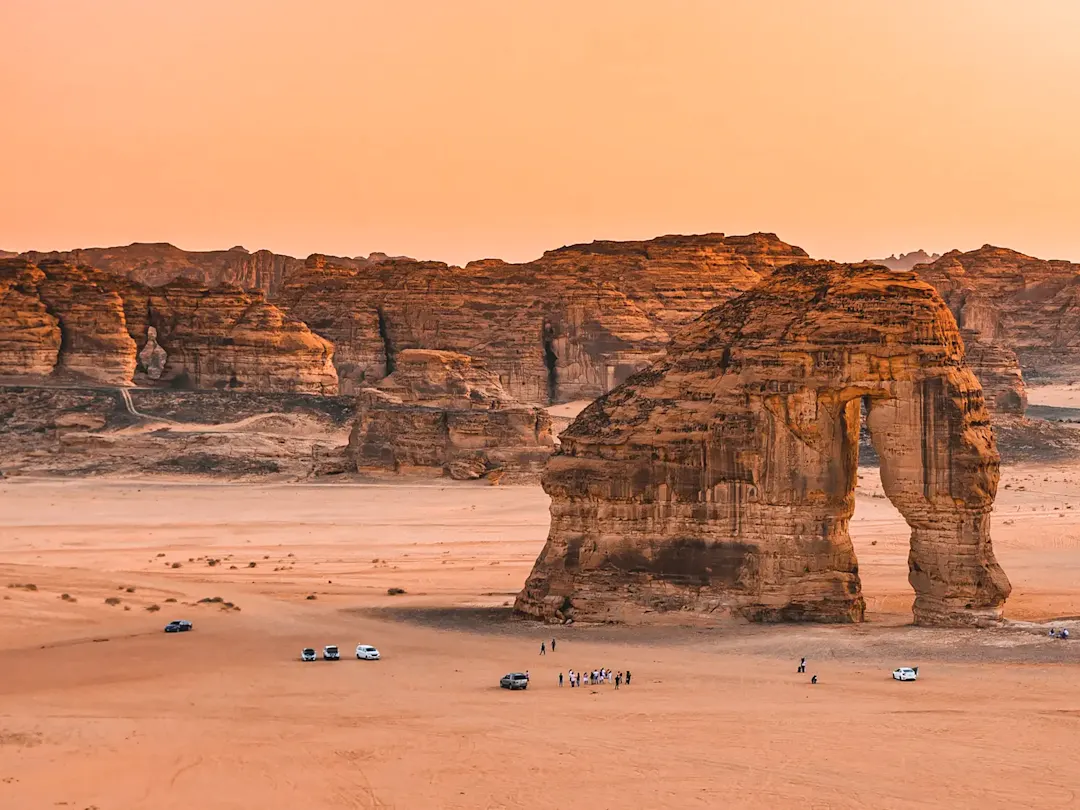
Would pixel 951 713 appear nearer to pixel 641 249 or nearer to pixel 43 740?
pixel 43 740

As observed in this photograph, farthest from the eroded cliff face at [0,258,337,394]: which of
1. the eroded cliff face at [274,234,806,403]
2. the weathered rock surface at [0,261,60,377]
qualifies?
the eroded cliff face at [274,234,806,403]

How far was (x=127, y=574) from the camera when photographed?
148 ft

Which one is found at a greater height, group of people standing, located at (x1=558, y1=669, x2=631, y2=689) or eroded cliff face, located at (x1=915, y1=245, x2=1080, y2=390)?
eroded cliff face, located at (x1=915, y1=245, x2=1080, y2=390)

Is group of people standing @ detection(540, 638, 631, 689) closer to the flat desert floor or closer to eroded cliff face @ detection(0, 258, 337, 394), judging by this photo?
the flat desert floor

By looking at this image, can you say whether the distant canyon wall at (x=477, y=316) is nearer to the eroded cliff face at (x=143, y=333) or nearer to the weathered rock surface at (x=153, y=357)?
the eroded cliff face at (x=143, y=333)

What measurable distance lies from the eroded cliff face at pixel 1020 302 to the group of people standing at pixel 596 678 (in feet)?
359

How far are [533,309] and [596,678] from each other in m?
81.4

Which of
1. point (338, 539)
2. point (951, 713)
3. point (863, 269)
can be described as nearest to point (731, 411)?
point (863, 269)

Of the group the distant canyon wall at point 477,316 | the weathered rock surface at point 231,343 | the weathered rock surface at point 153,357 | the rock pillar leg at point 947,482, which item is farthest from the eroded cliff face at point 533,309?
the rock pillar leg at point 947,482

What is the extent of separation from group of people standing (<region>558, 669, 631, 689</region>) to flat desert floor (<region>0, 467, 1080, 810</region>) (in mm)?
331

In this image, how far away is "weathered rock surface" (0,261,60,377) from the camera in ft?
291

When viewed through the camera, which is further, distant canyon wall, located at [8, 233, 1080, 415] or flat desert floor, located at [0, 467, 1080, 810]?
distant canyon wall, located at [8, 233, 1080, 415]

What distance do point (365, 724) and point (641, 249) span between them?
326 feet

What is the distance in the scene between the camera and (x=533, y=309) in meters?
111
